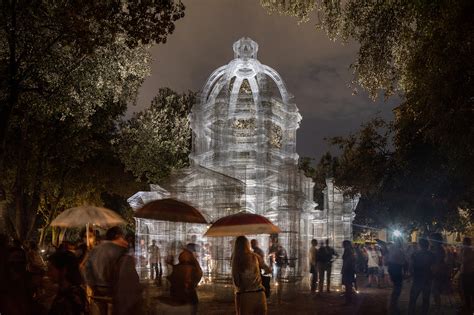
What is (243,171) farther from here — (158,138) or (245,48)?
(158,138)

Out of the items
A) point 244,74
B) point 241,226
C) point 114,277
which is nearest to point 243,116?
point 244,74

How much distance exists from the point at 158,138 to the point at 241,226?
24641 mm

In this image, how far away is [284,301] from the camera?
16.3 metres

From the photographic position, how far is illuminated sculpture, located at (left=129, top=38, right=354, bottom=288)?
21625 millimetres

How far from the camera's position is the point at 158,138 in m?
35.3

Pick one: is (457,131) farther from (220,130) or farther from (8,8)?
(220,130)

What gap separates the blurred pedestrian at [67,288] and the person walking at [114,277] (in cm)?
100

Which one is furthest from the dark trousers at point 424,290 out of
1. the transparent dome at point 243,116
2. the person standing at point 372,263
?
the transparent dome at point 243,116

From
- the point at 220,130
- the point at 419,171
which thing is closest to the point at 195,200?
the point at 220,130

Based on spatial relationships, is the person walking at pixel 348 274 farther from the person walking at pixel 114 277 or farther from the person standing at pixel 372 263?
the person walking at pixel 114 277

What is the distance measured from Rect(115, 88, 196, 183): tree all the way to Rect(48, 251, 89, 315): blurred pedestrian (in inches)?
1006

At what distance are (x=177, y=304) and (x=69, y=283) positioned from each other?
2.64m

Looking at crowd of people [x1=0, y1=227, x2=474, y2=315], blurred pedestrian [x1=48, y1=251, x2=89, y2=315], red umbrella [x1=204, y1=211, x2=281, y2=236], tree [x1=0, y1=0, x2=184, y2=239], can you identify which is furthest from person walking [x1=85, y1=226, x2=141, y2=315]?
tree [x1=0, y1=0, x2=184, y2=239]

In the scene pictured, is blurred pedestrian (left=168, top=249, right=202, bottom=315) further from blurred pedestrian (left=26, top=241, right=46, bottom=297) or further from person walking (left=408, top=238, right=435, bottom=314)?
person walking (left=408, top=238, right=435, bottom=314)
